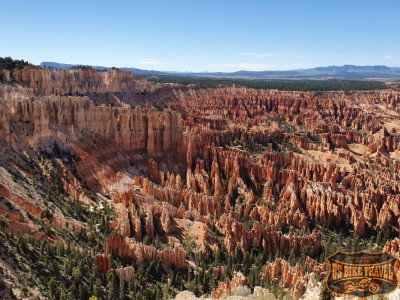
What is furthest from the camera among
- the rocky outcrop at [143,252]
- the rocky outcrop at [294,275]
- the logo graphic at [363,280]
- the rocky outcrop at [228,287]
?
the rocky outcrop at [143,252]

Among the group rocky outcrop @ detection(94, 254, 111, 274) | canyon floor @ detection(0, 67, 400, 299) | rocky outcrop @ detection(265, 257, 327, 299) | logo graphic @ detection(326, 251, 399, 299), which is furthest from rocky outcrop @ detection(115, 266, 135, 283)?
logo graphic @ detection(326, 251, 399, 299)

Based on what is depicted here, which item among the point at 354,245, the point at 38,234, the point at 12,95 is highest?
the point at 12,95

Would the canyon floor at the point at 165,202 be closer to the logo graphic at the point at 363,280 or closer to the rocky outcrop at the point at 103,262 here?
the rocky outcrop at the point at 103,262

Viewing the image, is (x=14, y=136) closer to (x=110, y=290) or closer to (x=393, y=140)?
(x=110, y=290)

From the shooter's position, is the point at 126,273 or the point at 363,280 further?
the point at 126,273

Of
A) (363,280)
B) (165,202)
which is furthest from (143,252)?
(363,280)

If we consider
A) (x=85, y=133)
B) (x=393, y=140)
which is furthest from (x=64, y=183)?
(x=393, y=140)

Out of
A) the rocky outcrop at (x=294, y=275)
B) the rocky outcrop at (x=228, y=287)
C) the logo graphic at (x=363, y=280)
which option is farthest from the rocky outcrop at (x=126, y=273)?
the logo graphic at (x=363, y=280)

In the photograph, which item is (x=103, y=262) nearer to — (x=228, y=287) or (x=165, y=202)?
(x=228, y=287)
